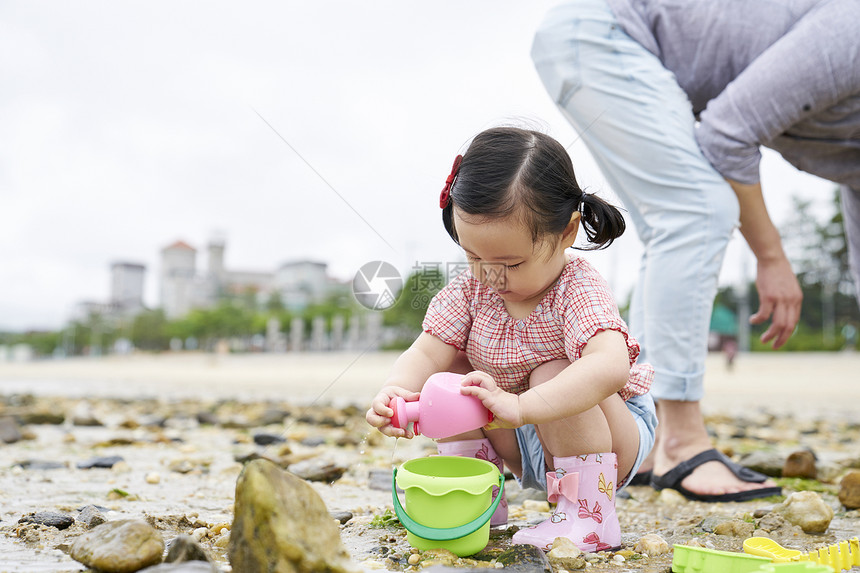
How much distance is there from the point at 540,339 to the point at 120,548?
109 cm

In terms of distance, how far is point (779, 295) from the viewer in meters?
2.55

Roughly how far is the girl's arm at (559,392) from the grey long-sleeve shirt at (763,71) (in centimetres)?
124

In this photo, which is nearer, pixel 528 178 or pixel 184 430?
pixel 528 178

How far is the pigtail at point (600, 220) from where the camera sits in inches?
72.2

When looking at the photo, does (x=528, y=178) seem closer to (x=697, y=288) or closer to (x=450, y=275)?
(x=450, y=275)

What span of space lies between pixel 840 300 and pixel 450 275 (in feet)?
139

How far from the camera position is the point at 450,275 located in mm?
2059

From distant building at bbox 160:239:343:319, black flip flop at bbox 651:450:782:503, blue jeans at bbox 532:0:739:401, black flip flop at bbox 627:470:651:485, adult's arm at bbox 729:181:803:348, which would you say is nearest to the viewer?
black flip flop at bbox 651:450:782:503

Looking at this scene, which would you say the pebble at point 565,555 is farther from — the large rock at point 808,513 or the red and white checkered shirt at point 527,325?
the large rock at point 808,513

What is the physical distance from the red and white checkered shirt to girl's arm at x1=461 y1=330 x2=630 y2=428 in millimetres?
106

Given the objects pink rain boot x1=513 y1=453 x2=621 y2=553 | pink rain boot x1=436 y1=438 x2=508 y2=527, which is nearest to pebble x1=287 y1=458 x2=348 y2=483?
pink rain boot x1=436 y1=438 x2=508 y2=527

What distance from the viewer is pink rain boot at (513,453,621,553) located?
1.71 meters

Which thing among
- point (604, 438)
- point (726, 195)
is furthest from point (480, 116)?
point (726, 195)

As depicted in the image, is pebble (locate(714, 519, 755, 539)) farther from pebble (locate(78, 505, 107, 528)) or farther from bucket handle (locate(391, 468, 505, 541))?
pebble (locate(78, 505, 107, 528))
